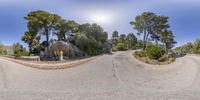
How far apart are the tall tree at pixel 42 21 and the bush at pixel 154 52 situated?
35.7 ft

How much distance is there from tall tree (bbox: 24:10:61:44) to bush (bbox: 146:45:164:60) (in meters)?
10.9

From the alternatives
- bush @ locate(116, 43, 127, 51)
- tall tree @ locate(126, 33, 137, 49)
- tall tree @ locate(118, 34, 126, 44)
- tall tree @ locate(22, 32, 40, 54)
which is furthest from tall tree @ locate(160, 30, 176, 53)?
bush @ locate(116, 43, 127, 51)

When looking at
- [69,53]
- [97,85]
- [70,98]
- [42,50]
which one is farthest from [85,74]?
[69,53]

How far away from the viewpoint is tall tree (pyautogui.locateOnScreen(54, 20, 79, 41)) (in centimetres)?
2536

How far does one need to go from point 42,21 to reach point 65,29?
4550 millimetres

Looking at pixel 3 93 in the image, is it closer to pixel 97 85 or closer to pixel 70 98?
pixel 70 98

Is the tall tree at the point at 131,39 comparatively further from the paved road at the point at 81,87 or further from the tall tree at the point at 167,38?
the paved road at the point at 81,87

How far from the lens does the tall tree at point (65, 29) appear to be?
998 inches

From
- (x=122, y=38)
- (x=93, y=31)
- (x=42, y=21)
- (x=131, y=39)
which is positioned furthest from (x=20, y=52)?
(x=122, y=38)

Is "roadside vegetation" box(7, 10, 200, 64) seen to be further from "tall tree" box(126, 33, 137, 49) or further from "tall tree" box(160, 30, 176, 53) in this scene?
"tall tree" box(126, 33, 137, 49)

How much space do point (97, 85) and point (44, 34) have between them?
1203cm

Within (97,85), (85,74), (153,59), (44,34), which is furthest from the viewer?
(153,59)

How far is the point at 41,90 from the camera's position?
10.7 metres

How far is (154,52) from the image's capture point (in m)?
29.1
